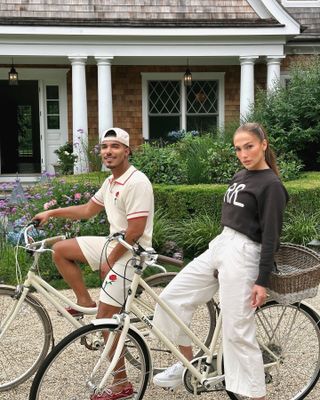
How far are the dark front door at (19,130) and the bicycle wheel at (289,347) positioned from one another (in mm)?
11533

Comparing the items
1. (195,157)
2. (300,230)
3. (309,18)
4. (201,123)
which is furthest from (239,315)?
(309,18)

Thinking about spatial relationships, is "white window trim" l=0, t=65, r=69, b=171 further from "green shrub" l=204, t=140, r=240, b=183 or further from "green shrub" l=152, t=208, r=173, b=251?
"green shrub" l=152, t=208, r=173, b=251

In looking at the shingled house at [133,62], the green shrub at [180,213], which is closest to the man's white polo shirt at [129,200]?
the green shrub at [180,213]

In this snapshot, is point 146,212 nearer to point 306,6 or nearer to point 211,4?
point 211,4

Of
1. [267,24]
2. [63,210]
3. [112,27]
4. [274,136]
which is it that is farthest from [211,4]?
[63,210]

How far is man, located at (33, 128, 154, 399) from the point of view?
10.1ft

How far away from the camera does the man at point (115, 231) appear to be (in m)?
3.09

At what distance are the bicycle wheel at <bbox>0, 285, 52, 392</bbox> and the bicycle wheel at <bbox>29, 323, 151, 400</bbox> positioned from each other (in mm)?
438

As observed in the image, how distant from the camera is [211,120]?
13.9 m

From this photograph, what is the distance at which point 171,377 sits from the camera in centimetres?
307

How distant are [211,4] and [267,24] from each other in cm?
136

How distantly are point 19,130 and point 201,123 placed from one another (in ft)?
15.8

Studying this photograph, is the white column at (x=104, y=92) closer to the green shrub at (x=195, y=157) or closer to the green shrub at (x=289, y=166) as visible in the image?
the green shrub at (x=195, y=157)

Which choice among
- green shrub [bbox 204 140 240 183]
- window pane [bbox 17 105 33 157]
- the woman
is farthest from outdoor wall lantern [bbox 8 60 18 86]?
the woman
